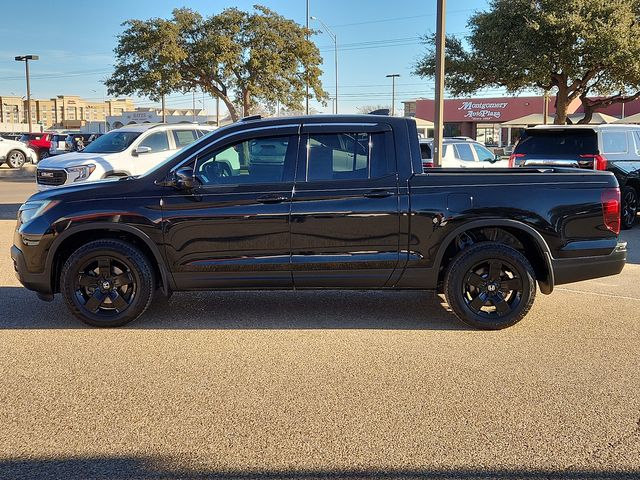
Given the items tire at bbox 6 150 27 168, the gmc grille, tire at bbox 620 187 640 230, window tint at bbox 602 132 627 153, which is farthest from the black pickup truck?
tire at bbox 6 150 27 168

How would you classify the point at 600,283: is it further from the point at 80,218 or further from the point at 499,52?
the point at 499,52

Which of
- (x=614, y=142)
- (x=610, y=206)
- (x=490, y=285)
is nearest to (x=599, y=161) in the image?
(x=614, y=142)

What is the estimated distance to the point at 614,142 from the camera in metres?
11.8

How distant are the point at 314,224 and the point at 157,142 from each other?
929 cm

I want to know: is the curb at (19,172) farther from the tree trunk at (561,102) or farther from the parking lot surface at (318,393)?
the parking lot surface at (318,393)

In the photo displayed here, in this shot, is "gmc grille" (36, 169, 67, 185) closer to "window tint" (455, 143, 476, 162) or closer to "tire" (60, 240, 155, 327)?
"tire" (60, 240, 155, 327)

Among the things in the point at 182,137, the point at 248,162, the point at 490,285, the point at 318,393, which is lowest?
the point at 318,393

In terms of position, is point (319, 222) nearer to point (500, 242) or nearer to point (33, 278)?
point (500, 242)

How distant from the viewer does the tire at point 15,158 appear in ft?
92.2

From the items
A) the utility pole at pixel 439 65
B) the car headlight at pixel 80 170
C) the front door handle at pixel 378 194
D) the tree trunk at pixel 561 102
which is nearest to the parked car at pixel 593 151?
the utility pole at pixel 439 65

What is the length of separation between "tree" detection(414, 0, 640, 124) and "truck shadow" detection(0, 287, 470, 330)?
13320 mm

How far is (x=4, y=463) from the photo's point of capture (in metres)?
3.29

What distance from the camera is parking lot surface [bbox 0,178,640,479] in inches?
131

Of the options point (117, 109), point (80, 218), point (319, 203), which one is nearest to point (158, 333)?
point (80, 218)
